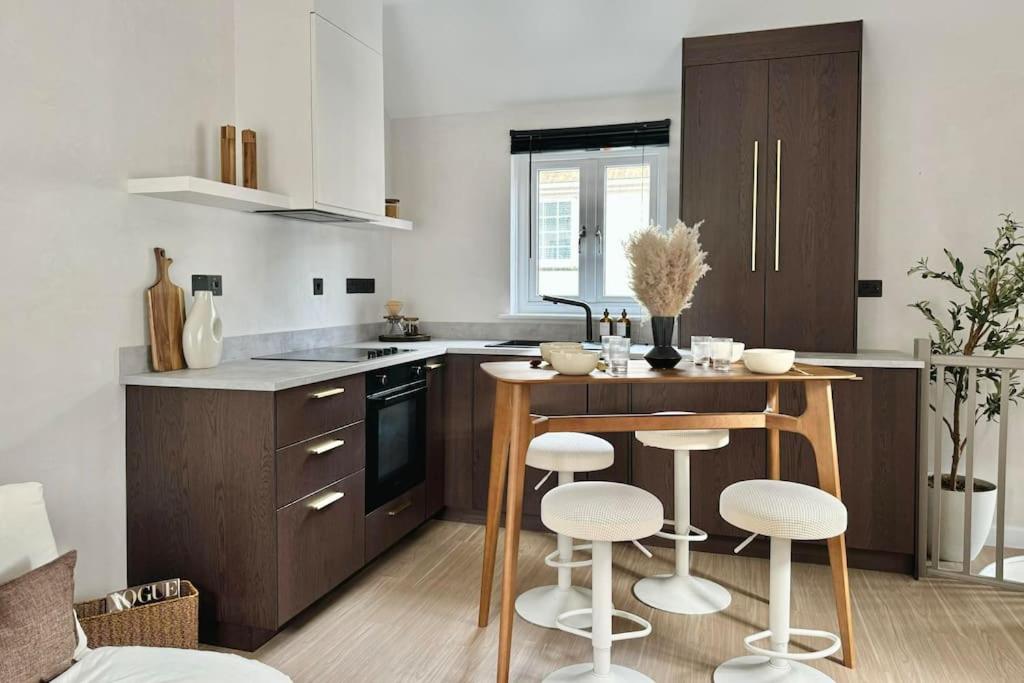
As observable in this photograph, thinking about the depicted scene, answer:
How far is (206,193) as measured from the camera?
2588 mm

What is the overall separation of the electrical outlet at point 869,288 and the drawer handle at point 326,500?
8.58 feet

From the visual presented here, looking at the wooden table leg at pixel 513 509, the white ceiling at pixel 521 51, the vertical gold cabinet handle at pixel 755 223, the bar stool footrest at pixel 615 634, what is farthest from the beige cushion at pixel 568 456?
the white ceiling at pixel 521 51

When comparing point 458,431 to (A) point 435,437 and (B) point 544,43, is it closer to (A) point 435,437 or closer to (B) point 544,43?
(A) point 435,437

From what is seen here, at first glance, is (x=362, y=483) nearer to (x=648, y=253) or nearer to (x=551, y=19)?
(x=648, y=253)

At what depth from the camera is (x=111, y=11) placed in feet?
8.33

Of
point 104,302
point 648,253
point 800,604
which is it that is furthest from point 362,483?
point 800,604

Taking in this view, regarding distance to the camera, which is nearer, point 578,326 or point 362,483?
point 362,483

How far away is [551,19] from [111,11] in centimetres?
206

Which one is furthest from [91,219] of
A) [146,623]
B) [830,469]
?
[830,469]

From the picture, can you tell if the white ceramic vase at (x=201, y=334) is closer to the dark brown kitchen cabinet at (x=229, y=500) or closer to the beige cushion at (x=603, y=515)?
the dark brown kitchen cabinet at (x=229, y=500)

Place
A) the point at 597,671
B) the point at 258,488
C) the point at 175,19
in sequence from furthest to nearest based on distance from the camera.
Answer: the point at 175,19 < the point at 258,488 < the point at 597,671

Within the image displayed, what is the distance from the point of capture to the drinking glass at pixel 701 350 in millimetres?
2426

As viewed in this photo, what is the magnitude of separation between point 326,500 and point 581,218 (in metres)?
2.29

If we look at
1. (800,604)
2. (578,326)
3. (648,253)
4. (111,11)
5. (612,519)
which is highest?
(111,11)
